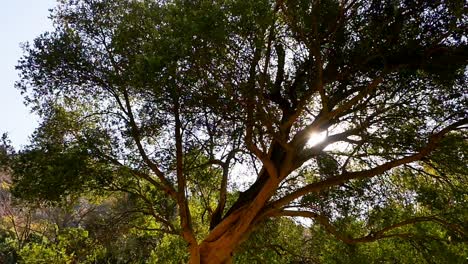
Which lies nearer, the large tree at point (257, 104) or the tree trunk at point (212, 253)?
the large tree at point (257, 104)

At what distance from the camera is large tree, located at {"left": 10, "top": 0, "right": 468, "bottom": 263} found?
20.1ft

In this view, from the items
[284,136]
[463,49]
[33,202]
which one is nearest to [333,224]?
[284,136]

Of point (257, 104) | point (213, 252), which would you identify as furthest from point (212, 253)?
point (257, 104)

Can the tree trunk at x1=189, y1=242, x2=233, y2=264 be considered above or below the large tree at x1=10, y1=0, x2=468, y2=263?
below

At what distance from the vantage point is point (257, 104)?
6.69m

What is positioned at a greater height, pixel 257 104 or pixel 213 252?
pixel 257 104

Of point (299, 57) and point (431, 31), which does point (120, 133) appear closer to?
point (299, 57)

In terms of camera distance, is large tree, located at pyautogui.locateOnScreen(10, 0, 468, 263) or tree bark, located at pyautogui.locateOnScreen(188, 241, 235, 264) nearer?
large tree, located at pyautogui.locateOnScreen(10, 0, 468, 263)

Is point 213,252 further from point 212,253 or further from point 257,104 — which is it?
point 257,104

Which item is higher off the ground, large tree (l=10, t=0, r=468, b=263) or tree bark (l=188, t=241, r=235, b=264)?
large tree (l=10, t=0, r=468, b=263)

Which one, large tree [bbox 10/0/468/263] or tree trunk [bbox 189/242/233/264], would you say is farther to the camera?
tree trunk [bbox 189/242/233/264]

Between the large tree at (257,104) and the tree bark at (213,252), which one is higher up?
the large tree at (257,104)

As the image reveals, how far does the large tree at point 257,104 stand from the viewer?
20.1 feet

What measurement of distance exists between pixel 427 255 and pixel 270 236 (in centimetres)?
337
